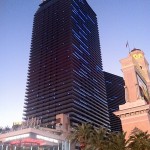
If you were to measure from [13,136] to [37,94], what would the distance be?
116 meters

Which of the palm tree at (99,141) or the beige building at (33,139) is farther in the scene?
the beige building at (33,139)

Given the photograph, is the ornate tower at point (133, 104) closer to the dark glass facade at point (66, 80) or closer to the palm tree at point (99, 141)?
the palm tree at point (99, 141)

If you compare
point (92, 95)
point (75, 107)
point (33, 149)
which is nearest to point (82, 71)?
point (92, 95)

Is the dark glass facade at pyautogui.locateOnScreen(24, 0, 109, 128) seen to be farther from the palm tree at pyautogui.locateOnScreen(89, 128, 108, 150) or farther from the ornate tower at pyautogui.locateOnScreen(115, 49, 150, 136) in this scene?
the palm tree at pyautogui.locateOnScreen(89, 128, 108, 150)

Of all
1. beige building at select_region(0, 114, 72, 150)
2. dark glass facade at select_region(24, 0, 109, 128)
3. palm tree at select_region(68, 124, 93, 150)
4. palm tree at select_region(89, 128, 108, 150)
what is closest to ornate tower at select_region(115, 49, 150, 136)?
palm tree at select_region(68, 124, 93, 150)

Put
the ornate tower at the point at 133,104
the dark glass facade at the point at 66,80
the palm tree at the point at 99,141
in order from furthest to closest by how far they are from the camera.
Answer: the dark glass facade at the point at 66,80 → the ornate tower at the point at 133,104 → the palm tree at the point at 99,141

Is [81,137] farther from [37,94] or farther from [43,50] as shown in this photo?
[43,50]

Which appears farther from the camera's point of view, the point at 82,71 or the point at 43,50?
the point at 43,50

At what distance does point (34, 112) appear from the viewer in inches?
6658

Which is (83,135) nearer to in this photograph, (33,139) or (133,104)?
(33,139)

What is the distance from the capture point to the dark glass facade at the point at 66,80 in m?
159

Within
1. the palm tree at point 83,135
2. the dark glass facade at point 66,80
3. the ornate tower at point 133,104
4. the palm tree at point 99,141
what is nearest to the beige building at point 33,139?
the palm tree at point 83,135

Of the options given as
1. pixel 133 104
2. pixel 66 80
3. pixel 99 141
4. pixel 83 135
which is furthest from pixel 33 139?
pixel 66 80

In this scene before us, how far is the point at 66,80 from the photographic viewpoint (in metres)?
165
